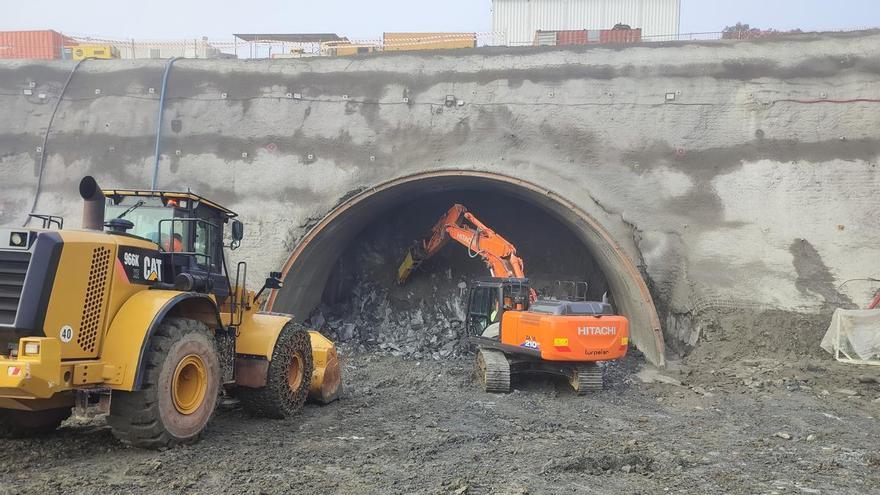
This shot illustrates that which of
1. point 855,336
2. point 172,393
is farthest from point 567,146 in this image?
point 172,393

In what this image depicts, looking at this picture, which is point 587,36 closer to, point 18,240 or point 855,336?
point 855,336

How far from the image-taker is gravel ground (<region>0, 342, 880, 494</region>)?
537 cm

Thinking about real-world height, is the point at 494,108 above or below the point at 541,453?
above

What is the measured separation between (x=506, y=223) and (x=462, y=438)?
11.6m

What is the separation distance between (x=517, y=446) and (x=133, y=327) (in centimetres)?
376

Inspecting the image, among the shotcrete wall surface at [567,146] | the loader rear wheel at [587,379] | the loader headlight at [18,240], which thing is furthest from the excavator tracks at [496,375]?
the loader headlight at [18,240]

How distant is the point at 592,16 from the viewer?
25.5 metres

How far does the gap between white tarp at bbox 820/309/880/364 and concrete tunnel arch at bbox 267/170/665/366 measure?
2780mm

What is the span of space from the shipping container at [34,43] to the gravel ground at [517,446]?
73.0ft

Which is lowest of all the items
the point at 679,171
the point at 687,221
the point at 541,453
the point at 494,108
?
the point at 541,453

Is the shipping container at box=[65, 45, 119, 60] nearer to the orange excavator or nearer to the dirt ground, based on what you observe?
the orange excavator

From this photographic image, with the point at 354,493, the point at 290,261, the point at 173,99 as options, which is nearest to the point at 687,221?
the point at 290,261

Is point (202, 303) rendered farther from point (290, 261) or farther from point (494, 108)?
point (494, 108)

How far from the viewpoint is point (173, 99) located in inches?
607
